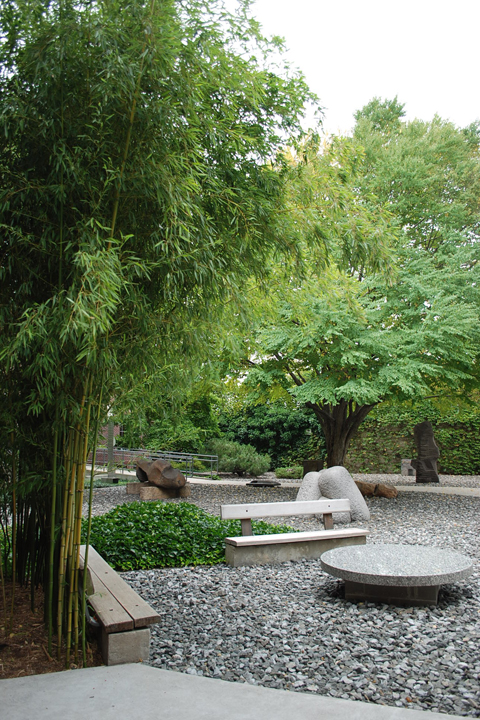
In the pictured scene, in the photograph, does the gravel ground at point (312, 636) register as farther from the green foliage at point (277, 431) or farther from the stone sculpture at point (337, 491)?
the green foliage at point (277, 431)

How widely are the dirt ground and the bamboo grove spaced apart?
80 millimetres

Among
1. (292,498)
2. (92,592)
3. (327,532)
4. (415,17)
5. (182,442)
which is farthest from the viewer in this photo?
(182,442)

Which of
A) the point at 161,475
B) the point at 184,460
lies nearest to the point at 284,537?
the point at 161,475

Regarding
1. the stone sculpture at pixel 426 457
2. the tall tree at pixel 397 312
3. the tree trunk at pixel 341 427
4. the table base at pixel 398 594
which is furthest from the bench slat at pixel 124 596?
the stone sculpture at pixel 426 457

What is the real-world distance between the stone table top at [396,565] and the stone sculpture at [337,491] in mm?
2529

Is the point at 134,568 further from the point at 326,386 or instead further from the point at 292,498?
the point at 292,498

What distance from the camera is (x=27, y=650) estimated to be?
8.71ft

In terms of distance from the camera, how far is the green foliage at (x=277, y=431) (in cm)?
1566

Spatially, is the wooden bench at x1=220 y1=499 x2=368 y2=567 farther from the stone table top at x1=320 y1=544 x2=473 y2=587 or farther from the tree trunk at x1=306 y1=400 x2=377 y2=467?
the tree trunk at x1=306 y1=400 x2=377 y2=467

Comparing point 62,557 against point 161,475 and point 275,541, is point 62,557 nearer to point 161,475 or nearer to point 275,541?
point 275,541

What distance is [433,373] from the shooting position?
7641 millimetres

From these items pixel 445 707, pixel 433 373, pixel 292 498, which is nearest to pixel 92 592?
pixel 445 707

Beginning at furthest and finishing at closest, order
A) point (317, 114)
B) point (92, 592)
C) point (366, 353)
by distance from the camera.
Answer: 1. point (366, 353)
2. point (317, 114)
3. point (92, 592)

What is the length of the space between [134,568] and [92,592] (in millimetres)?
1625
